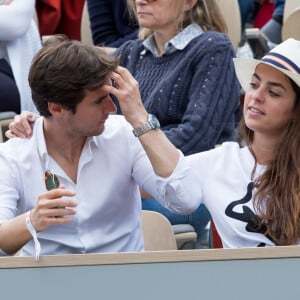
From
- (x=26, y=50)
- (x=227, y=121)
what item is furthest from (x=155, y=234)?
(x=26, y=50)

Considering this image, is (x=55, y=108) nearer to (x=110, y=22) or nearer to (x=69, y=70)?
(x=69, y=70)

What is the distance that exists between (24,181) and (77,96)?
28 centimetres

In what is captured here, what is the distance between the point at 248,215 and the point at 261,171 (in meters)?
0.15

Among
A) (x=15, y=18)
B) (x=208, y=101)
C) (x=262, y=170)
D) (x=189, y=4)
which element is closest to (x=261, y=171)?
(x=262, y=170)

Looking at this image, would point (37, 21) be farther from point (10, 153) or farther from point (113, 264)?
point (113, 264)

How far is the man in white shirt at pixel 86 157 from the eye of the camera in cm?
279

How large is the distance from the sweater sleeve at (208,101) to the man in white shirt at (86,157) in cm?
67

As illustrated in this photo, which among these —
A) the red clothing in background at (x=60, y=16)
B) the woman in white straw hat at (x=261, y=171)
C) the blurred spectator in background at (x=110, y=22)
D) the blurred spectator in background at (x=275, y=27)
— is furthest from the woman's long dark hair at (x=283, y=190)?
the blurred spectator in background at (x=275, y=27)

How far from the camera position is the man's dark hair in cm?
278

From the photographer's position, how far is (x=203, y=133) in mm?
3689

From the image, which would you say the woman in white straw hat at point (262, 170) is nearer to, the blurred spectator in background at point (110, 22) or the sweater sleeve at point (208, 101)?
the sweater sleeve at point (208, 101)

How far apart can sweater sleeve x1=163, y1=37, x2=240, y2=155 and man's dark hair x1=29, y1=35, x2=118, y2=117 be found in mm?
867

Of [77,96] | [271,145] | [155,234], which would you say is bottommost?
[155,234]

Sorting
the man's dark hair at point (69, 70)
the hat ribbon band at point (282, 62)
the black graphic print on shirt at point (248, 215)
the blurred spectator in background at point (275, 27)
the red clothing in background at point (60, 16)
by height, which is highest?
the man's dark hair at point (69, 70)
